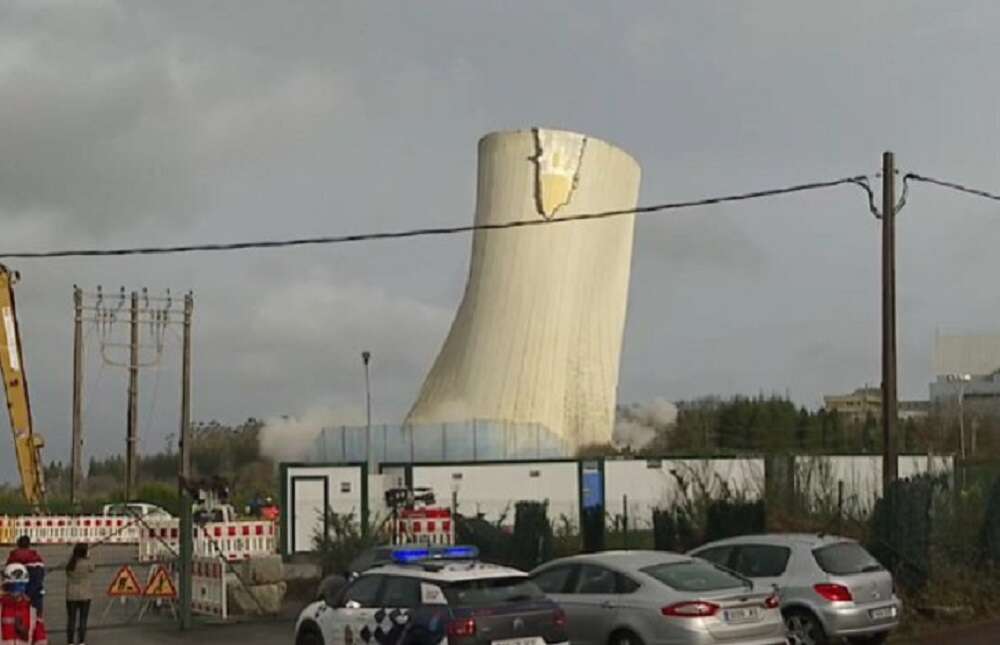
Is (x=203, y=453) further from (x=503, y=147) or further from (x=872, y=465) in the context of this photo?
(x=872, y=465)

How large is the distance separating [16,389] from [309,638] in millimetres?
33238

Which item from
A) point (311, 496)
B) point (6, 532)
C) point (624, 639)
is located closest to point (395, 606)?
point (624, 639)

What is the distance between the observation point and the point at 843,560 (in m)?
17.0

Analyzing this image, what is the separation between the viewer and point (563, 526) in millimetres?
29266

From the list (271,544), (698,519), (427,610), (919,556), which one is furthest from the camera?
(271,544)

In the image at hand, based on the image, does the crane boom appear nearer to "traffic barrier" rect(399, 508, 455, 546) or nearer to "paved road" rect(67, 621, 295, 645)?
"traffic barrier" rect(399, 508, 455, 546)

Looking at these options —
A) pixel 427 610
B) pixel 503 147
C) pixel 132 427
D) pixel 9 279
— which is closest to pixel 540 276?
pixel 503 147

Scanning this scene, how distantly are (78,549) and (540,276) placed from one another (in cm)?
4322

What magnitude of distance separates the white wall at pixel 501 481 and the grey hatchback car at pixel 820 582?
24.7 metres

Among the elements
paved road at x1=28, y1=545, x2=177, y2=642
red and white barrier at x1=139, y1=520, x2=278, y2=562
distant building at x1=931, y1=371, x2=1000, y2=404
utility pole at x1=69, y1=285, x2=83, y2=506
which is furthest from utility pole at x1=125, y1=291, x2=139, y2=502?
distant building at x1=931, y1=371, x2=1000, y2=404

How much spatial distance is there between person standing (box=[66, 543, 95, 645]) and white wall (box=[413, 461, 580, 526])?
2335cm

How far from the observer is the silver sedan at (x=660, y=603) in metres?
14.4

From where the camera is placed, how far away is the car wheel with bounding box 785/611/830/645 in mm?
16562

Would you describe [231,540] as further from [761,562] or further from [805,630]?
[805,630]
